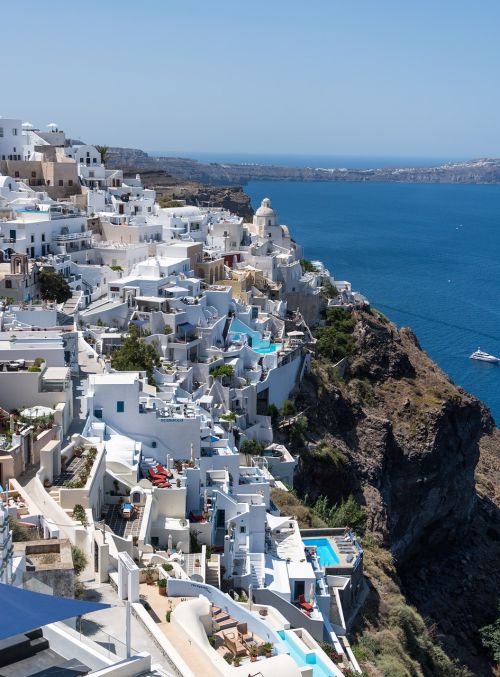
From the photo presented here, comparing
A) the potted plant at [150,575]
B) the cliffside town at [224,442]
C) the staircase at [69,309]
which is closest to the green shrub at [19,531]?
the cliffside town at [224,442]

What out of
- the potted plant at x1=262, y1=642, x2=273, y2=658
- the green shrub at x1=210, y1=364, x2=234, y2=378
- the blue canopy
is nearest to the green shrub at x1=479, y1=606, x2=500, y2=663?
the green shrub at x1=210, y1=364, x2=234, y2=378

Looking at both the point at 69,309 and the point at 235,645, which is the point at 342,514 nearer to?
the point at 69,309

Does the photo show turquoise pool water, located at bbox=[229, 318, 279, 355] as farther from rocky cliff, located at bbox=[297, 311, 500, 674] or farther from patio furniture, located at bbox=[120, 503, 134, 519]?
patio furniture, located at bbox=[120, 503, 134, 519]

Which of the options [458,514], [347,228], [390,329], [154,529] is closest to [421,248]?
[347,228]

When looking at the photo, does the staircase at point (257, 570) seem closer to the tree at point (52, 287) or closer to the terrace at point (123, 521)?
the terrace at point (123, 521)

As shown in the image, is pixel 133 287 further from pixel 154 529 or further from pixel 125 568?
pixel 125 568

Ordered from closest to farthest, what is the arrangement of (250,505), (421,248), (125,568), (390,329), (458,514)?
(125,568)
(250,505)
(458,514)
(390,329)
(421,248)
